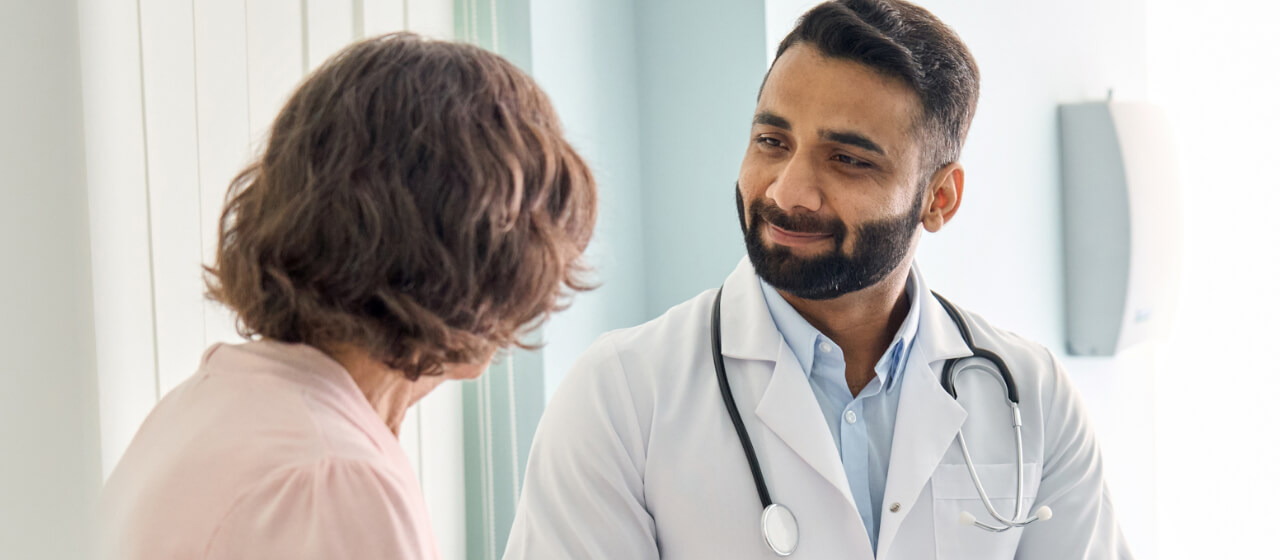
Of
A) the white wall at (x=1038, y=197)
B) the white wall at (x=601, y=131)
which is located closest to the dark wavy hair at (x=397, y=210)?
the white wall at (x=601, y=131)

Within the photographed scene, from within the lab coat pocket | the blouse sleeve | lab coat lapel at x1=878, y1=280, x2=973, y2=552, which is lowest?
the lab coat pocket

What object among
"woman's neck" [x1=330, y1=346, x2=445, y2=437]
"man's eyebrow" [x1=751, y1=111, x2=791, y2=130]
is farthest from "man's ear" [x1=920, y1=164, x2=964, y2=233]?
"woman's neck" [x1=330, y1=346, x2=445, y2=437]

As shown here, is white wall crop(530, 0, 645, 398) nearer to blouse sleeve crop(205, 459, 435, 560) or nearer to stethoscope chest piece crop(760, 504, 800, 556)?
stethoscope chest piece crop(760, 504, 800, 556)

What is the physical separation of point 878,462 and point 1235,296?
5.84 ft

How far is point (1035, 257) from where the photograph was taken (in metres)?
2.45

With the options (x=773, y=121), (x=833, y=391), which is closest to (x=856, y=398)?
(x=833, y=391)

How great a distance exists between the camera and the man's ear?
1.39 meters

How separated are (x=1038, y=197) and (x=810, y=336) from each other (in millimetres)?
1434

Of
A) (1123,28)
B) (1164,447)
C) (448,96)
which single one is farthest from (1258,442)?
(448,96)

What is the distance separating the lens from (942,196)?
4.62 feet

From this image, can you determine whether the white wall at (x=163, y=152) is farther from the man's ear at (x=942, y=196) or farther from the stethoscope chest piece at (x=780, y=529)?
the man's ear at (x=942, y=196)

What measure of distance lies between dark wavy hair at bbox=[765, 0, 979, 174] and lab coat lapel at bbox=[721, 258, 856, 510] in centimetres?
31

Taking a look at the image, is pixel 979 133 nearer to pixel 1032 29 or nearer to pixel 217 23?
pixel 1032 29

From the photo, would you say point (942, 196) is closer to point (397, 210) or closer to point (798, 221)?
point (798, 221)
